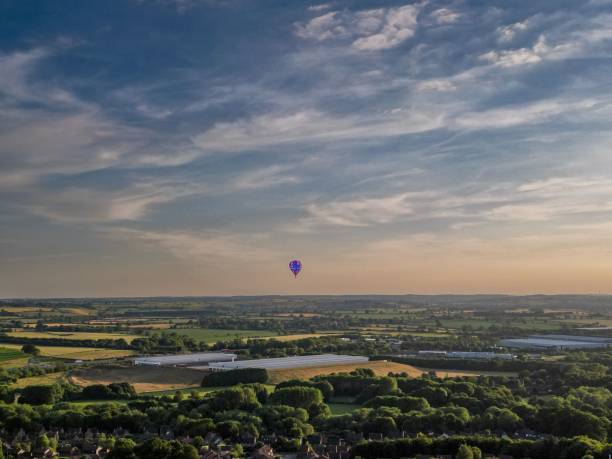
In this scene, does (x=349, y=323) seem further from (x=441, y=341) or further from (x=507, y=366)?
(x=507, y=366)

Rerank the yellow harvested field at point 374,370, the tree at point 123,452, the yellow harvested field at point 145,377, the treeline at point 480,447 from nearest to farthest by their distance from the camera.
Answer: the tree at point 123,452, the treeline at point 480,447, the yellow harvested field at point 145,377, the yellow harvested field at point 374,370

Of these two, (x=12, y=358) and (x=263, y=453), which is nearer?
(x=263, y=453)

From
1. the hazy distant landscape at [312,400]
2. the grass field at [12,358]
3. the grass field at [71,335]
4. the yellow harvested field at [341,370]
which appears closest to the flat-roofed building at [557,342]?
the hazy distant landscape at [312,400]

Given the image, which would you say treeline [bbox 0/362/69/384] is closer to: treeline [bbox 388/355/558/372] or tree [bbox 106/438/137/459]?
tree [bbox 106/438/137/459]

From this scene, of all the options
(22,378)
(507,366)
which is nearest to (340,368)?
(507,366)

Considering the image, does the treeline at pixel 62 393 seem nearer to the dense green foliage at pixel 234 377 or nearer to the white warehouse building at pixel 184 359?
the dense green foliage at pixel 234 377

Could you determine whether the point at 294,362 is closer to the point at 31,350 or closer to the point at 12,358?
the point at 12,358

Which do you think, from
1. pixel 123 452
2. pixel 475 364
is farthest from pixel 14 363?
pixel 123 452
